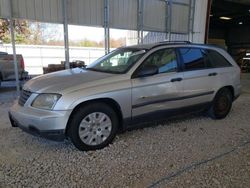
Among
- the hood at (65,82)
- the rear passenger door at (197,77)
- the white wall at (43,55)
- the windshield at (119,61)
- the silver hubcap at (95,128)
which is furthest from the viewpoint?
the white wall at (43,55)

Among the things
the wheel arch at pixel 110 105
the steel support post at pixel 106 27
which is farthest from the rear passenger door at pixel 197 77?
the steel support post at pixel 106 27

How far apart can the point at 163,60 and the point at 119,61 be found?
763 mm

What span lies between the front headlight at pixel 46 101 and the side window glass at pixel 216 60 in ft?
10.2

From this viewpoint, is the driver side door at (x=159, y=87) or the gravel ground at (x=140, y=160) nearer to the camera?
the gravel ground at (x=140, y=160)

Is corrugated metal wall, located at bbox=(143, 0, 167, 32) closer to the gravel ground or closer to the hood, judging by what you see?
the gravel ground

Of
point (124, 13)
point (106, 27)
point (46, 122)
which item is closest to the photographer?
point (46, 122)

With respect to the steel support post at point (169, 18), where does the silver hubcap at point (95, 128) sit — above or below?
below

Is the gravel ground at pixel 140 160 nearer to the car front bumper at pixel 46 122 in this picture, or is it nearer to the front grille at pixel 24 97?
the car front bumper at pixel 46 122

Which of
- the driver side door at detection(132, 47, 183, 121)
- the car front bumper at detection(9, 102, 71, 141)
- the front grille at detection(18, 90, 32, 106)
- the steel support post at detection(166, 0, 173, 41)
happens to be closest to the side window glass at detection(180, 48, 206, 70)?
the driver side door at detection(132, 47, 183, 121)

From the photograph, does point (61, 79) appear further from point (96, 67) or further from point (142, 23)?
point (142, 23)

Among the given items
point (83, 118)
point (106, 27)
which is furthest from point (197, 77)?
point (106, 27)

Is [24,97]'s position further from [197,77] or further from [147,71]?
[197,77]

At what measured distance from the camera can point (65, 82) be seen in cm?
332

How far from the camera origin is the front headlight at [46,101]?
307cm
